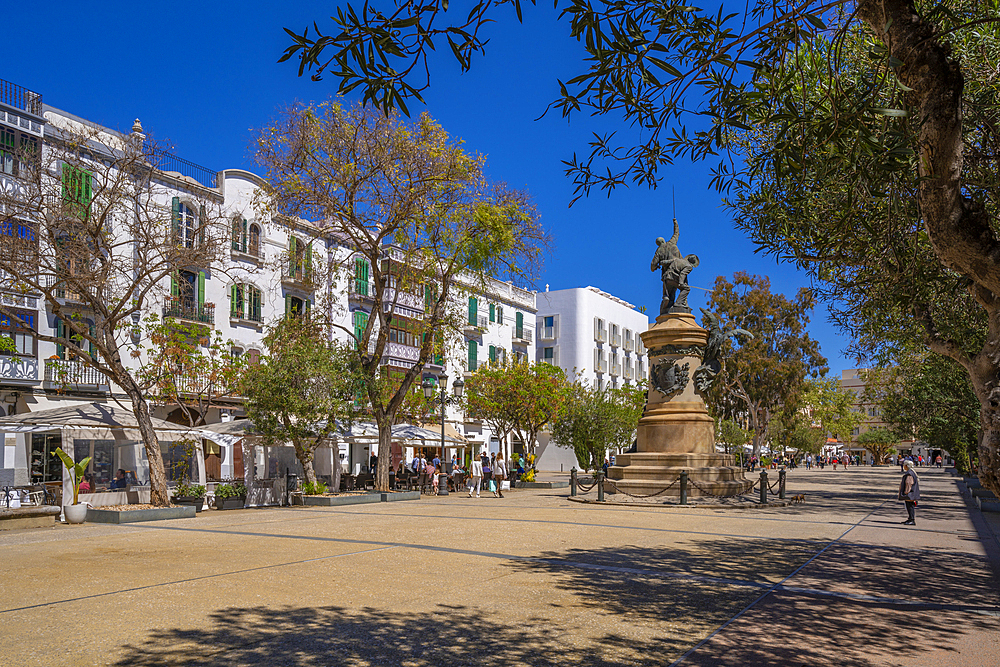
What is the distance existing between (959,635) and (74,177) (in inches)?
745

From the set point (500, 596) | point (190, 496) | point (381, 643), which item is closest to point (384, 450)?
point (190, 496)

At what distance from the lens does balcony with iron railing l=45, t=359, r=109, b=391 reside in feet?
87.2

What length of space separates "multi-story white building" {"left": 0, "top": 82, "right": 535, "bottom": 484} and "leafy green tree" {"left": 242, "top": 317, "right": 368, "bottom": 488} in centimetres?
213

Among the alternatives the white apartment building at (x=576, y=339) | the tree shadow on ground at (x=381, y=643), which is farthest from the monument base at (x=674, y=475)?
the white apartment building at (x=576, y=339)

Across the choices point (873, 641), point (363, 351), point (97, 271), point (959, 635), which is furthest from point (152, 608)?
point (363, 351)

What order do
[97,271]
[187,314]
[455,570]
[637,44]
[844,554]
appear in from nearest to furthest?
[637,44], [455,570], [844,554], [97,271], [187,314]

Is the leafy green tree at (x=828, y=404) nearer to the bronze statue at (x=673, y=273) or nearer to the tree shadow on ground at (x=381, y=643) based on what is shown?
the bronze statue at (x=673, y=273)

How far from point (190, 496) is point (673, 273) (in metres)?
15.2

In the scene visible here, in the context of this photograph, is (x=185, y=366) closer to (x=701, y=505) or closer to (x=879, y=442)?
(x=701, y=505)

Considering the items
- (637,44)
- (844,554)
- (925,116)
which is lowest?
(844,554)

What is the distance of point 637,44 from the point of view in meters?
5.55

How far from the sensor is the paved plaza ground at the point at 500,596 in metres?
5.75

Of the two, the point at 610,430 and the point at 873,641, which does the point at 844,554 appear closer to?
the point at 873,641

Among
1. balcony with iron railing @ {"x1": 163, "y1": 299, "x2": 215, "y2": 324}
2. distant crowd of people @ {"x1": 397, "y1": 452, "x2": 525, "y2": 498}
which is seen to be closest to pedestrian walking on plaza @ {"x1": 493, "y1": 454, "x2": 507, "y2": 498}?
distant crowd of people @ {"x1": 397, "y1": 452, "x2": 525, "y2": 498}
